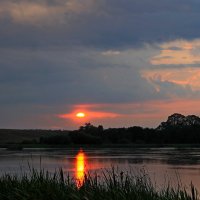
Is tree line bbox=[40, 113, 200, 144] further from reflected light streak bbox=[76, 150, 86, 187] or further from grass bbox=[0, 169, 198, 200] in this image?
grass bbox=[0, 169, 198, 200]


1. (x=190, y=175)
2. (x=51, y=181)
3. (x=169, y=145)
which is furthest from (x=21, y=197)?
(x=169, y=145)

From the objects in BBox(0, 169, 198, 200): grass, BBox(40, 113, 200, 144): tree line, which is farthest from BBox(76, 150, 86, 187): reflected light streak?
BBox(40, 113, 200, 144): tree line

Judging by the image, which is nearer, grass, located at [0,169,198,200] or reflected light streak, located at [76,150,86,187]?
grass, located at [0,169,198,200]

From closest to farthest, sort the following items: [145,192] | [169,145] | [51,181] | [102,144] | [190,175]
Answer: [145,192] < [51,181] < [190,175] < [169,145] < [102,144]

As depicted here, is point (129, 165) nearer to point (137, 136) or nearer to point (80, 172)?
point (80, 172)

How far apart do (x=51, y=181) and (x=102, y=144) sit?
79.8m

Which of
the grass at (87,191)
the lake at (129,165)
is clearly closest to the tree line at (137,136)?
the lake at (129,165)

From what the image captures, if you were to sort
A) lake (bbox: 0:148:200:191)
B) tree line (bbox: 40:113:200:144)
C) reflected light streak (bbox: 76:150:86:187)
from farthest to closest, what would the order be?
tree line (bbox: 40:113:200:144) < lake (bbox: 0:148:200:191) < reflected light streak (bbox: 76:150:86:187)

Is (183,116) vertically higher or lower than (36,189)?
higher

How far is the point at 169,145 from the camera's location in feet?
281

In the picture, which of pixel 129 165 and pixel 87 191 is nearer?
pixel 87 191

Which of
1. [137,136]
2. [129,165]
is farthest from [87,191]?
[137,136]

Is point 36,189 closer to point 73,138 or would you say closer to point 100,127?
point 73,138

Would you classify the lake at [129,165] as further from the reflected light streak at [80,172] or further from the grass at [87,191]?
the grass at [87,191]
